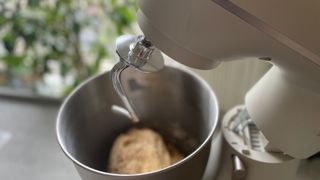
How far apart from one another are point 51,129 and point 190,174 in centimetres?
39

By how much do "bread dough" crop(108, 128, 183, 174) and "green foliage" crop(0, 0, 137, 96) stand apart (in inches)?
10.2

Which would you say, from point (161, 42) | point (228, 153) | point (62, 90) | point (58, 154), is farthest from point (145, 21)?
point (62, 90)

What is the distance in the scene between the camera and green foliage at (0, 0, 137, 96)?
0.77m

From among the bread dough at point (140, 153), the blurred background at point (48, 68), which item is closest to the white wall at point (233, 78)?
the blurred background at point (48, 68)

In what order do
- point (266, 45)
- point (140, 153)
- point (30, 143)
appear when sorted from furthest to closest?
point (30, 143)
point (140, 153)
point (266, 45)

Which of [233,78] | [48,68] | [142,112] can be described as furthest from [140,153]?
[48,68]

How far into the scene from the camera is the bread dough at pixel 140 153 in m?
0.57

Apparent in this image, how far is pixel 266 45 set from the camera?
1.17 ft

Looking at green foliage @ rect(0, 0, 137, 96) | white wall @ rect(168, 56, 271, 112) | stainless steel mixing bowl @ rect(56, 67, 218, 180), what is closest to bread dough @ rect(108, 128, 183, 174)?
stainless steel mixing bowl @ rect(56, 67, 218, 180)

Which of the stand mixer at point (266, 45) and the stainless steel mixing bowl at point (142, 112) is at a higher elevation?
the stand mixer at point (266, 45)

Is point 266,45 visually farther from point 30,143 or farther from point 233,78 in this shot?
point 30,143

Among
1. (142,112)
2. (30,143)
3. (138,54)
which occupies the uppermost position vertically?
(138,54)

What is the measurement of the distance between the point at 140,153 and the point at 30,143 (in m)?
0.27

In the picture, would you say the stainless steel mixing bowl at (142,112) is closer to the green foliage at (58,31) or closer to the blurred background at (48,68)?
the blurred background at (48,68)
